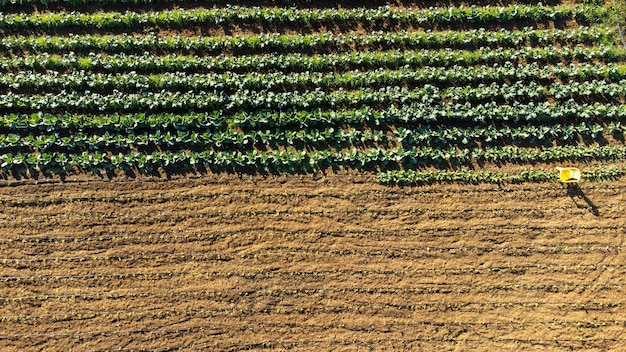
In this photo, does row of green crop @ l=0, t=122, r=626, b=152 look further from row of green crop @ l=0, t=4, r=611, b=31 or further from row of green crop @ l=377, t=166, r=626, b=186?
row of green crop @ l=0, t=4, r=611, b=31

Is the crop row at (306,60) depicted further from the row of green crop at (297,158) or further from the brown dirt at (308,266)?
the brown dirt at (308,266)

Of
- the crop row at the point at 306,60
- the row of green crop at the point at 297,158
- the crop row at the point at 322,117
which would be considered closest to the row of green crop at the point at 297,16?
the crop row at the point at 306,60

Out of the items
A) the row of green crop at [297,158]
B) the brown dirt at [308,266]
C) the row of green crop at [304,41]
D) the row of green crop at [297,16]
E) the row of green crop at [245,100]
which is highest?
the row of green crop at [297,16]

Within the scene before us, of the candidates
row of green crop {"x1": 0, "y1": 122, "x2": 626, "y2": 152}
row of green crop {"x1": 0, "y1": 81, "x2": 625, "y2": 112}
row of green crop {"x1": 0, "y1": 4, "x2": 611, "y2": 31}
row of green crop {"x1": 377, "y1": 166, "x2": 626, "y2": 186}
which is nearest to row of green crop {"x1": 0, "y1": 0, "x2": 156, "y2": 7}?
row of green crop {"x1": 0, "y1": 4, "x2": 611, "y2": 31}

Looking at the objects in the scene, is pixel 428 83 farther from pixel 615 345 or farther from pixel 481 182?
pixel 615 345

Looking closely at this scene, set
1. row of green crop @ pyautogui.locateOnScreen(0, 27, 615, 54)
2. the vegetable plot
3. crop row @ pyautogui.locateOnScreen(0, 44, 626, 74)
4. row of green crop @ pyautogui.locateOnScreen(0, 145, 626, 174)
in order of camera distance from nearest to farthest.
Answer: row of green crop @ pyautogui.locateOnScreen(0, 145, 626, 174) → the vegetable plot → crop row @ pyautogui.locateOnScreen(0, 44, 626, 74) → row of green crop @ pyautogui.locateOnScreen(0, 27, 615, 54)

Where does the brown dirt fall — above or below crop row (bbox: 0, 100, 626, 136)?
below

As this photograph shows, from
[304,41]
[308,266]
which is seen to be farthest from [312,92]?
[308,266]
